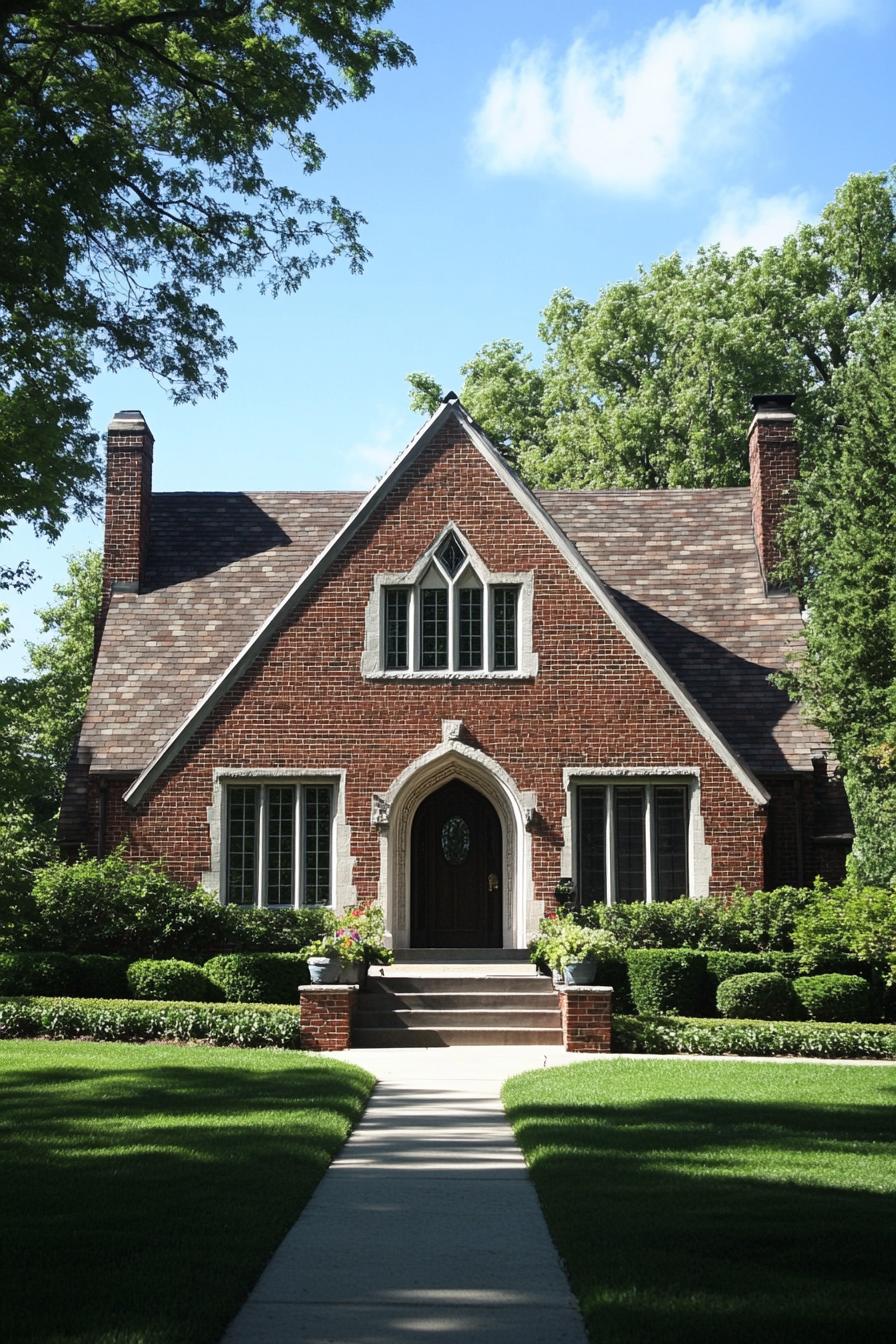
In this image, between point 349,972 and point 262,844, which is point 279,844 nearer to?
point 262,844

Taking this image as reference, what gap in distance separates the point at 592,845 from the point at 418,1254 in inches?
566

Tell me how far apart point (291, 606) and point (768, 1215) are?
15065 mm

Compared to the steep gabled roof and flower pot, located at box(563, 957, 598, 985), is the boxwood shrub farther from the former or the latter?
flower pot, located at box(563, 957, 598, 985)

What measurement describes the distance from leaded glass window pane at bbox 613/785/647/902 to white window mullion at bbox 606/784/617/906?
0.07 meters

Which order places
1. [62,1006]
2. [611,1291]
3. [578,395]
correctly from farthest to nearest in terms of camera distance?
[578,395]
[62,1006]
[611,1291]

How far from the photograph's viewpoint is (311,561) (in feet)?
81.3

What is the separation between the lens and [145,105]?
16500 millimetres

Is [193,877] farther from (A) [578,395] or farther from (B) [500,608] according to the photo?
(A) [578,395]

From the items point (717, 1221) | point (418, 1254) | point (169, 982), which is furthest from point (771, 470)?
point (418, 1254)

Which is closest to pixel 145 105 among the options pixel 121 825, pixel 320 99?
pixel 320 99

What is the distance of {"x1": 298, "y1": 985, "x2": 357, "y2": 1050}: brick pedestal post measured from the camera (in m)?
15.9

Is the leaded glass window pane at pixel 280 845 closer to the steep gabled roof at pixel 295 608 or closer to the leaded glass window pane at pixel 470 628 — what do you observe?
the steep gabled roof at pixel 295 608

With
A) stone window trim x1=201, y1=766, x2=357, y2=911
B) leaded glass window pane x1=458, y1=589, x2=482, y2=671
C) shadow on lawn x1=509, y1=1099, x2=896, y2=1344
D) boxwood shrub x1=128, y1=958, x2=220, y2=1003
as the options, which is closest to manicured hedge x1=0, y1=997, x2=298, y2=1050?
boxwood shrub x1=128, y1=958, x2=220, y2=1003

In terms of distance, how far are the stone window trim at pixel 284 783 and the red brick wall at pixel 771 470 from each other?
29.7ft
